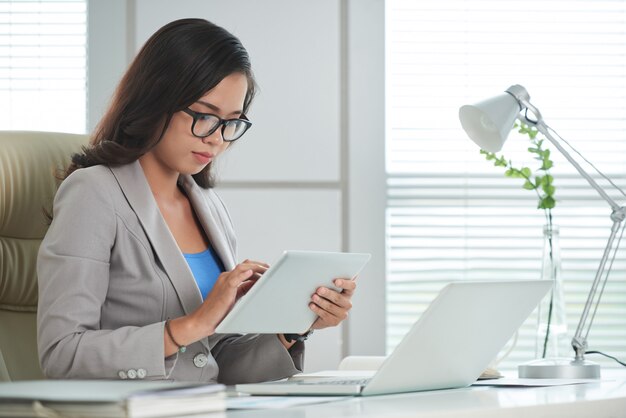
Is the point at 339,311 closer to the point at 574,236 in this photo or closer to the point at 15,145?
the point at 15,145

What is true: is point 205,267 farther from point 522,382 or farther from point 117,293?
point 522,382

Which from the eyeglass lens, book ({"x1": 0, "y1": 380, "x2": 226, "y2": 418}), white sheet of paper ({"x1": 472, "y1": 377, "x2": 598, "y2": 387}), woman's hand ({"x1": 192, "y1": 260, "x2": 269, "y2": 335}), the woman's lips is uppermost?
the eyeglass lens

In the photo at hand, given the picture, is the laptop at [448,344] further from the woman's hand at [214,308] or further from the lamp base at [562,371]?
the lamp base at [562,371]

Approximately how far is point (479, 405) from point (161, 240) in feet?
2.67

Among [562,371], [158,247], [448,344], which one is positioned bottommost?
[562,371]

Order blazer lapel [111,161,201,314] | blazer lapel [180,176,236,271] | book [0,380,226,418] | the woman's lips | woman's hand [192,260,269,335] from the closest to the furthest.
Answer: book [0,380,226,418] < woman's hand [192,260,269,335] < blazer lapel [111,161,201,314] < the woman's lips < blazer lapel [180,176,236,271]

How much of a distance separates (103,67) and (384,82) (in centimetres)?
103

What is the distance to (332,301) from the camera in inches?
61.7

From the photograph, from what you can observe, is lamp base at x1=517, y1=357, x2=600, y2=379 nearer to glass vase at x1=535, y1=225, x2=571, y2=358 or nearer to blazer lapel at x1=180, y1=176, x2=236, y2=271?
glass vase at x1=535, y1=225, x2=571, y2=358

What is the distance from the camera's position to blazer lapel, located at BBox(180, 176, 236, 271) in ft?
6.51

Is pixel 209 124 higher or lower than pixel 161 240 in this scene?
higher

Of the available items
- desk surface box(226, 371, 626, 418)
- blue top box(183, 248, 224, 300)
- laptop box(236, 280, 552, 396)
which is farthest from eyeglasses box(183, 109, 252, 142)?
desk surface box(226, 371, 626, 418)

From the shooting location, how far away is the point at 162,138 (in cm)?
185

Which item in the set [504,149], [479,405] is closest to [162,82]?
[479,405]
